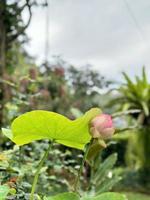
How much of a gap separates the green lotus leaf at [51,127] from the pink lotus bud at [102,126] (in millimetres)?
19

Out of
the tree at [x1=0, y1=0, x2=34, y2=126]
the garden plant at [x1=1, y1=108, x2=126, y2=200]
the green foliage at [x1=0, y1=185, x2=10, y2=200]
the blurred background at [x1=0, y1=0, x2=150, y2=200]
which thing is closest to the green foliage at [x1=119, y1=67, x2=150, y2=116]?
the blurred background at [x1=0, y1=0, x2=150, y2=200]

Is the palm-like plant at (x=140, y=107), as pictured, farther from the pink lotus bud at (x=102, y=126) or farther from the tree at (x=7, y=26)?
the pink lotus bud at (x=102, y=126)

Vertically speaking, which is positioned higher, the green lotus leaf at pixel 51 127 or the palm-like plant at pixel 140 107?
the palm-like plant at pixel 140 107

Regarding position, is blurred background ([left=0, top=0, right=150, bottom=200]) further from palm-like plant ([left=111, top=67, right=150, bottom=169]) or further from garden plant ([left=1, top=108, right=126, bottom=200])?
garden plant ([left=1, top=108, right=126, bottom=200])

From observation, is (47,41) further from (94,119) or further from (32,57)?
(94,119)

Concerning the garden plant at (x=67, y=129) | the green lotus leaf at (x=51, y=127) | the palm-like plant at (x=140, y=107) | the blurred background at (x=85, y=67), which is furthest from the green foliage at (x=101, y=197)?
the palm-like plant at (x=140, y=107)

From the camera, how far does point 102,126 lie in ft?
2.61

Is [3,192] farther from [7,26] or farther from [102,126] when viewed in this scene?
[7,26]

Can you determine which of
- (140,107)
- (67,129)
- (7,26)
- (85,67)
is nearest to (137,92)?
(140,107)

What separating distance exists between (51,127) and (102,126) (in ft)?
0.29

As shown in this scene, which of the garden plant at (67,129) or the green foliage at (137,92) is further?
the green foliage at (137,92)

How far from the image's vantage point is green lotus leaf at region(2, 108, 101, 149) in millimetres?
806

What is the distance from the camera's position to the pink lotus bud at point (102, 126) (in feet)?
2.60

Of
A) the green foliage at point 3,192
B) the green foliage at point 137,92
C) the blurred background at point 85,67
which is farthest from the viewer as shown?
the green foliage at point 137,92
